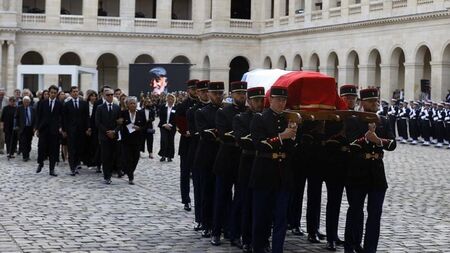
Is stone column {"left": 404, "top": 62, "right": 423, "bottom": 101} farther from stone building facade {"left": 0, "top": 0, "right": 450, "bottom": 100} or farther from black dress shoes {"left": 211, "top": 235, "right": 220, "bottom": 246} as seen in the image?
black dress shoes {"left": 211, "top": 235, "right": 220, "bottom": 246}

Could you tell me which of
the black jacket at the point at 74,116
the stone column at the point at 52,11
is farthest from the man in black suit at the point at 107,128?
the stone column at the point at 52,11

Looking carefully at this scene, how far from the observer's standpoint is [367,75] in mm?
46188

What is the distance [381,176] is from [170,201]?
19.5 feet

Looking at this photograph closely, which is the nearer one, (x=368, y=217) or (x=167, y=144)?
(x=368, y=217)

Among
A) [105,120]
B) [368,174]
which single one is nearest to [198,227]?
[368,174]

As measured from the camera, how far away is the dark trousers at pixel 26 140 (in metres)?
24.1

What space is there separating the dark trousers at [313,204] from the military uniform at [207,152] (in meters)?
1.41

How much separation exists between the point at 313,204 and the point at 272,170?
1.95 m

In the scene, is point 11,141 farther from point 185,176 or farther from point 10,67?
point 10,67

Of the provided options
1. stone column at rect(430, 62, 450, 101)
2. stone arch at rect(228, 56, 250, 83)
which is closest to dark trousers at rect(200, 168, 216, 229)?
stone column at rect(430, 62, 450, 101)

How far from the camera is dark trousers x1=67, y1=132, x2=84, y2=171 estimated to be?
1983 centimetres

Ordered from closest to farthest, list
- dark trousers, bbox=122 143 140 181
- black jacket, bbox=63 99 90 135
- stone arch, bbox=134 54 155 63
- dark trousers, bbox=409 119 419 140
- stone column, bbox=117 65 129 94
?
1. dark trousers, bbox=122 143 140 181
2. black jacket, bbox=63 99 90 135
3. dark trousers, bbox=409 119 419 140
4. stone column, bbox=117 65 129 94
5. stone arch, bbox=134 54 155 63

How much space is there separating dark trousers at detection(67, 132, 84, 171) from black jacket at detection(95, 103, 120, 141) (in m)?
1.60

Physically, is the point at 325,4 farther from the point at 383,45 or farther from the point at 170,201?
the point at 170,201
